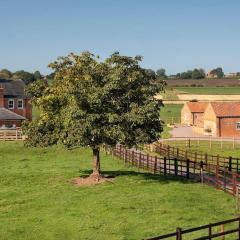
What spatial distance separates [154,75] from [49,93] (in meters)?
6.76

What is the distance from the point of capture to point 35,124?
107ft

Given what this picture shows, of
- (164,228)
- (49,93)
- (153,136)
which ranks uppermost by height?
(49,93)

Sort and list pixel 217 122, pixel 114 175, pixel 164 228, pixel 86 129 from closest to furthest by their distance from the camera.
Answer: pixel 164 228, pixel 86 129, pixel 114 175, pixel 217 122

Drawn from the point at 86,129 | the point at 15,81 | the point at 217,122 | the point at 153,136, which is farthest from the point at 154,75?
the point at 15,81

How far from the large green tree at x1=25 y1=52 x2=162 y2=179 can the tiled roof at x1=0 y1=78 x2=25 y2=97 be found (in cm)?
4424

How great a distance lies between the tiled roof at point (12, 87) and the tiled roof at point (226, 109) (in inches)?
1145

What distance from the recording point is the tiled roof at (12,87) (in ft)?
246

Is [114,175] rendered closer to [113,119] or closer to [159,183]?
[159,183]

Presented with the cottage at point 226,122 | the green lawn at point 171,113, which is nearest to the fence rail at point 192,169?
the cottage at point 226,122

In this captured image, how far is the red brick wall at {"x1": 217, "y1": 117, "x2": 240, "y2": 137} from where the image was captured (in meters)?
74.8

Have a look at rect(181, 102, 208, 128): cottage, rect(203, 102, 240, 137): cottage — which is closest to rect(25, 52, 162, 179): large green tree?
→ rect(203, 102, 240, 137): cottage

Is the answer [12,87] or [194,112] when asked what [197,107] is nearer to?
[194,112]

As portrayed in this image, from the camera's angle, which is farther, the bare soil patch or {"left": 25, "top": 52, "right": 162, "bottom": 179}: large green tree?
the bare soil patch

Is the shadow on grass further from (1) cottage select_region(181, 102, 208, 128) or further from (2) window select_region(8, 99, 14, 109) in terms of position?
(1) cottage select_region(181, 102, 208, 128)
